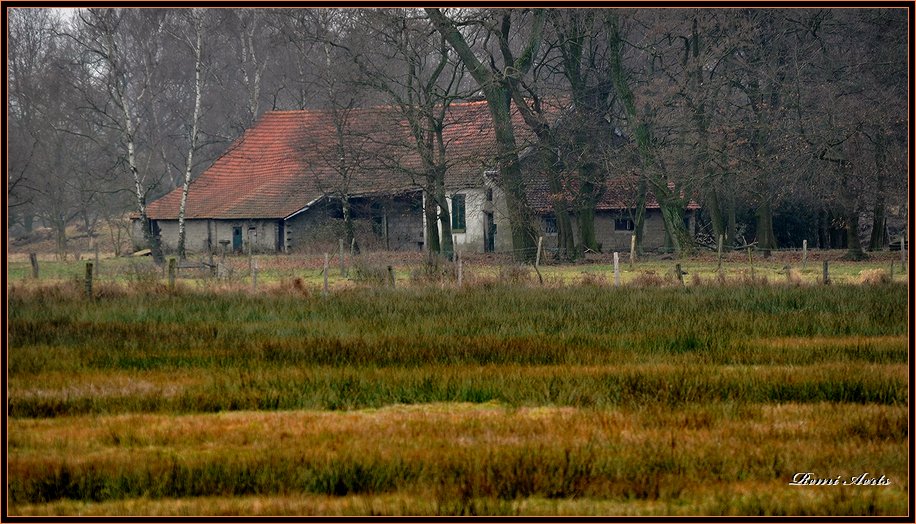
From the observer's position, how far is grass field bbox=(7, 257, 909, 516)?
8.44 meters

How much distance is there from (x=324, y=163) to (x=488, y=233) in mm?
8188

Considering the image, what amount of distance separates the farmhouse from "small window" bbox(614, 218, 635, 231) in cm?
5

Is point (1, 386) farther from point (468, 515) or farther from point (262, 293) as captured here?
point (262, 293)

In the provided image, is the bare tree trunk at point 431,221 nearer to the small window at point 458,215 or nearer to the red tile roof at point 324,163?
the red tile roof at point 324,163

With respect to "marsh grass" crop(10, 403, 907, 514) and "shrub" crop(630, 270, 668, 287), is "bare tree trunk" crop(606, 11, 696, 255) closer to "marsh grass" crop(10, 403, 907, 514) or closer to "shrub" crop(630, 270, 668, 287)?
"shrub" crop(630, 270, 668, 287)

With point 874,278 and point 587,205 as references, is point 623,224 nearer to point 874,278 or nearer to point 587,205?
point 587,205

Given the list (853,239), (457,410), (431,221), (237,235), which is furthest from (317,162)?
(457,410)

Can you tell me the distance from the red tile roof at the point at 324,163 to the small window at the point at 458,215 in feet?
4.63

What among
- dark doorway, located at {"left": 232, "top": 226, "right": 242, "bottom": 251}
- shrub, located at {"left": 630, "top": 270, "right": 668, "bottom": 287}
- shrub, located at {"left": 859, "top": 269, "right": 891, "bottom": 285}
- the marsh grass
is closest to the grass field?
the marsh grass

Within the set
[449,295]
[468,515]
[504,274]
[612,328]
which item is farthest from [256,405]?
[504,274]

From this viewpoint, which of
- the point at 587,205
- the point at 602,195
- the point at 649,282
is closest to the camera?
the point at 649,282

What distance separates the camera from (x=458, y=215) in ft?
184

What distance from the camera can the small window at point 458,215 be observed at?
5553cm

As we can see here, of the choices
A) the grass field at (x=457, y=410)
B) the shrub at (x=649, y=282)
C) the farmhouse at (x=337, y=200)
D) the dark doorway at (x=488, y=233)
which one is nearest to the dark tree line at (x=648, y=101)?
the farmhouse at (x=337, y=200)
